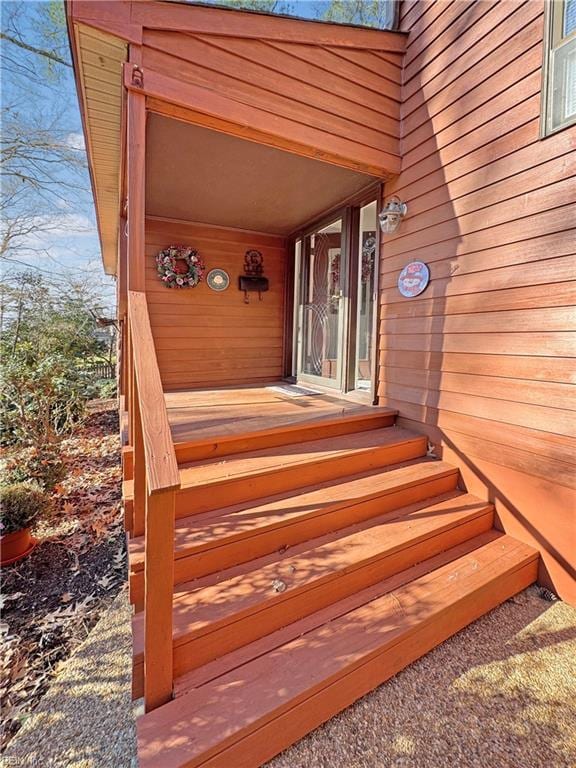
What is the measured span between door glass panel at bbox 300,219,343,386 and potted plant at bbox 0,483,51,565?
288cm

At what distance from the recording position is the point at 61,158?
7.29 m

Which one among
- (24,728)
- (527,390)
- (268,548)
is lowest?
(24,728)

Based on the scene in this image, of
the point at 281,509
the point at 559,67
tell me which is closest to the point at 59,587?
the point at 281,509

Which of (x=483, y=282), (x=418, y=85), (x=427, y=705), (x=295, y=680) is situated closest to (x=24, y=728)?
(x=295, y=680)

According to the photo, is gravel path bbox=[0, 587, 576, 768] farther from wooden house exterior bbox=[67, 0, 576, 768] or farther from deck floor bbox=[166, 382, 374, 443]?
deck floor bbox=[166, 382, 374, 443]

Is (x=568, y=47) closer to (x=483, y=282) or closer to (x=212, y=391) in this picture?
(x=483, y=282)

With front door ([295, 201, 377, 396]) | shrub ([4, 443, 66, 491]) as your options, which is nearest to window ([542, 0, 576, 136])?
front door ([295, 201, 377, 396])

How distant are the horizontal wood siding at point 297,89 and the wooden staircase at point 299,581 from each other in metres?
2.10

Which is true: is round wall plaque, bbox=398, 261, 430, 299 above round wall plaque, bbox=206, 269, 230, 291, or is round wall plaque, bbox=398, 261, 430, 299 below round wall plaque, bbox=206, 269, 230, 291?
below

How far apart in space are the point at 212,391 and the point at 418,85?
336cm

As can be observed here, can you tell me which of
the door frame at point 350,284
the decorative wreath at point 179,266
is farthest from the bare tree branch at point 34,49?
the door frame at point 350,284

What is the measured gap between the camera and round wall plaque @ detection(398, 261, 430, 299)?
2.89 metres

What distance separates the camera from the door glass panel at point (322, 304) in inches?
159

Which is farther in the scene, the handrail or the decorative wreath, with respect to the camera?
the decorative wreath
